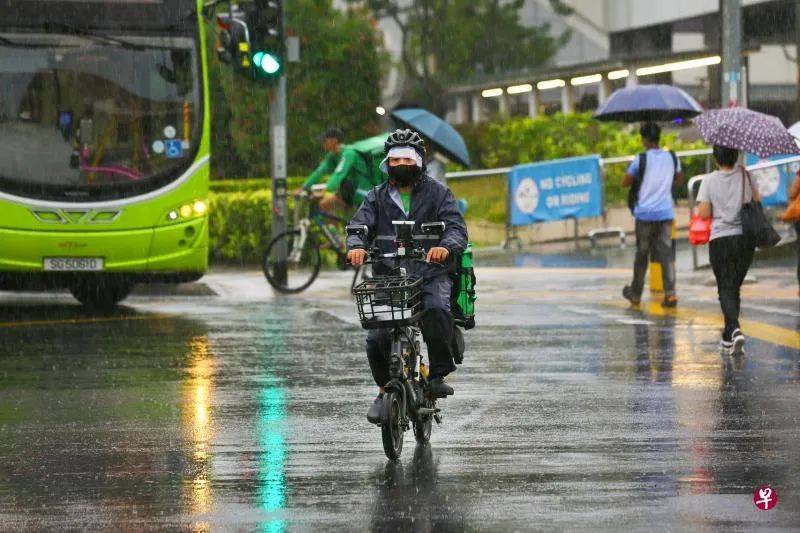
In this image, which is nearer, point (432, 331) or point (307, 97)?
point (432, 331)

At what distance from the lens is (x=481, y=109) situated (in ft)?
184

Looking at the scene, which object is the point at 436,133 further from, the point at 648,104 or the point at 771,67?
the point at 771,67

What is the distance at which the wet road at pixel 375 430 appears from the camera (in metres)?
7.21

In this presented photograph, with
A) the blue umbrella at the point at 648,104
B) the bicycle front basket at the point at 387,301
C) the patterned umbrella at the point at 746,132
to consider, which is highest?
the blue umbrella at the point at 648,104

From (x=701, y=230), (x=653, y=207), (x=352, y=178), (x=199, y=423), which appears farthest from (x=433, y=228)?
(x=352, y=178)

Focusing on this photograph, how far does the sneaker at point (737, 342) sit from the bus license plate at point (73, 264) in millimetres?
6774

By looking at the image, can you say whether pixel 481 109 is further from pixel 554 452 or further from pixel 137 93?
pixel 554 452

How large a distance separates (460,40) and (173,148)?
38771 mm

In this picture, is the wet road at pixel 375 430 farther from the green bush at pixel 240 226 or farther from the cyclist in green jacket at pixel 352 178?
the green bush at pixel 240 226

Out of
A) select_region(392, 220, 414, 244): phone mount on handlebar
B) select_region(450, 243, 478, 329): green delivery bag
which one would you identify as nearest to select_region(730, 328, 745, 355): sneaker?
select_region(450, 243, 478, 329): green delivery bag

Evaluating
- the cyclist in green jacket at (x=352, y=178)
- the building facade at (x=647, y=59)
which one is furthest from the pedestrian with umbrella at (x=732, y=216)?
the building facade at (x=647, y=59)

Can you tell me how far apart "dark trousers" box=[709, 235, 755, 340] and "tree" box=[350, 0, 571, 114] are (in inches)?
1550

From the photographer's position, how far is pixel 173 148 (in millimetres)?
17672

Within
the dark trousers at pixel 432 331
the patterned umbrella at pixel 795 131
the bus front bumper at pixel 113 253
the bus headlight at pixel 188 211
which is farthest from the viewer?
the bus headlight at pixel 188 211
